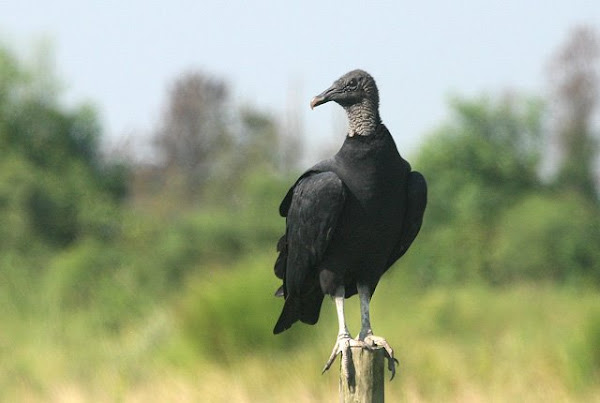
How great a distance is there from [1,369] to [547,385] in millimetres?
4904

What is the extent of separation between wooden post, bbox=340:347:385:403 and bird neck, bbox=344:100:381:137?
71 cm

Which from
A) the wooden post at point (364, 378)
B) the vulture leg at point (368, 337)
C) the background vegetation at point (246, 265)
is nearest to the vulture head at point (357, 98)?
the vulture leg at point (368, 337)

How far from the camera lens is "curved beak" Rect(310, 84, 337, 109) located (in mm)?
3156

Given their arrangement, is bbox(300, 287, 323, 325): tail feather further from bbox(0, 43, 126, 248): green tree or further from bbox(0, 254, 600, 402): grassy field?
bbox(0, 43, 126, 248): green tree

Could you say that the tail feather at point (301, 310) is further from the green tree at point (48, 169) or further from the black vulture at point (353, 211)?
the green tree at point (48, 169)

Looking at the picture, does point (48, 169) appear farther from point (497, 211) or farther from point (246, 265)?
point (246, 265)

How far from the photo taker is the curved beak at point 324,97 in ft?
10.4

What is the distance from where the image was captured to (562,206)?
1524 centimetres

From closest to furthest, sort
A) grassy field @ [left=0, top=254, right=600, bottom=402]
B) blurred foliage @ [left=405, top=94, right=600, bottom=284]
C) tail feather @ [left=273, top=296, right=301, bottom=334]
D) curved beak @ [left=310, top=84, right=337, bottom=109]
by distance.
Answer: curved beak @ [left=310, top=84, right=337, bottom=109] → tail feather @ [left=273, top=296, right=301, bottom=334] → grassy field @ [left=0, top=254, right=600, bottom=402] → blurred foliage @ [left=405, top=94, right=600, bottom=284]

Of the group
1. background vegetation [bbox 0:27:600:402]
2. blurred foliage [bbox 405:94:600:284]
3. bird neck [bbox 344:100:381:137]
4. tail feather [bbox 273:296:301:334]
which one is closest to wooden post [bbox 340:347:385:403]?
tail feather [bbox 273:296:301:334]

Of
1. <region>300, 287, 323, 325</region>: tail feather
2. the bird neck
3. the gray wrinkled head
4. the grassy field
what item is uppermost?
the grassy field

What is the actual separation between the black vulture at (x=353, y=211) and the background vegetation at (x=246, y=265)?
3588mm

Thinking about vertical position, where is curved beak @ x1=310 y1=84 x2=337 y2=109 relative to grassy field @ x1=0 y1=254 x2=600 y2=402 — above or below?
below

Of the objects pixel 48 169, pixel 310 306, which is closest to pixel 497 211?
pixel 48 169
